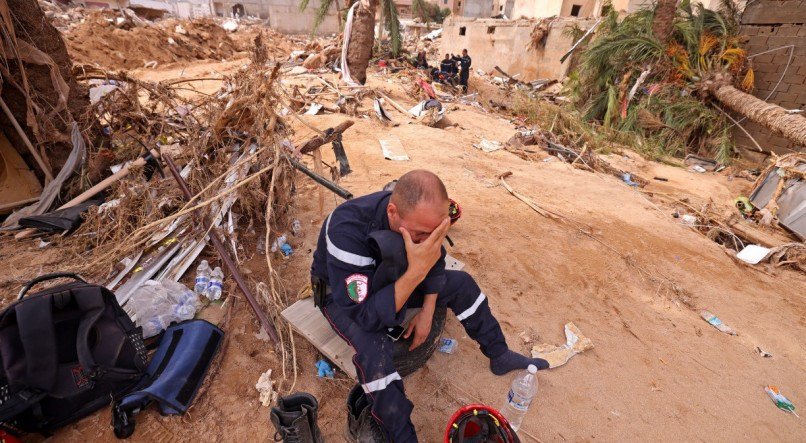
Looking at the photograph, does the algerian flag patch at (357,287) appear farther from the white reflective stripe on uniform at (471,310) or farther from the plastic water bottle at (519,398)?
the plastic water bottle at (519,398)

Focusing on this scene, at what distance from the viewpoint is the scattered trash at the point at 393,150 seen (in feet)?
19.5

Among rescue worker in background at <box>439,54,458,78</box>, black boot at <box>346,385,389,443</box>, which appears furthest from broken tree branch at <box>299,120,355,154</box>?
rescue worker in background at <box>439,54,458,78</box>

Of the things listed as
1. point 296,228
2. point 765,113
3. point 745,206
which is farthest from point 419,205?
point 765,113

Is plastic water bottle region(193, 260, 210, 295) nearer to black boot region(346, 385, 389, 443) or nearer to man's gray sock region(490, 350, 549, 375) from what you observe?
black boot region(346, 385, 389, 443)

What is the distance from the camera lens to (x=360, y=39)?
955 centimetres

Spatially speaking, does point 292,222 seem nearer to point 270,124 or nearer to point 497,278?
point 270,124

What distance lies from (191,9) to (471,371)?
36.1 metres

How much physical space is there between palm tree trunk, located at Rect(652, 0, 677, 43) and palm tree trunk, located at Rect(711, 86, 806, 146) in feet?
6.11

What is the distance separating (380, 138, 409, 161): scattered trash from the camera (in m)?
5.95

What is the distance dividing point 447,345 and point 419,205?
1372 mm

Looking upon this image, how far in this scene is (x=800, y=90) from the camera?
25.1 feet

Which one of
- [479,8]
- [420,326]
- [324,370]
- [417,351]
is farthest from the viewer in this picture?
[479,8]

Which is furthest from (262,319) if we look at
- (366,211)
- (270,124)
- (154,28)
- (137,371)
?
(154,28)

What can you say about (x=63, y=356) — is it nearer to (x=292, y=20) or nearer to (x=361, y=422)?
(x=361, y=422)
